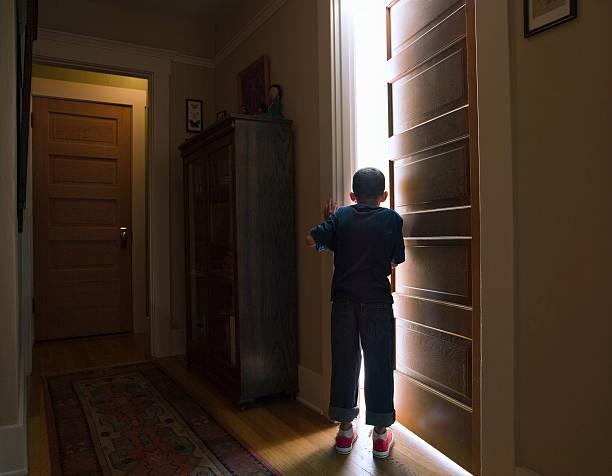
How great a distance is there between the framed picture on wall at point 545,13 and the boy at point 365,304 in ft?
2.69

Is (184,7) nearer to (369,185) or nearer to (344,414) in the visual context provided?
(369,185)

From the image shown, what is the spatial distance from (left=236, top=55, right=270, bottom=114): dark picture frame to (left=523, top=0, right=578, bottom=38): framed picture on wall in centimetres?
179

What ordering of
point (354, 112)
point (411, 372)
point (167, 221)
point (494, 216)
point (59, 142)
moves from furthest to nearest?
point (59, 142) → point (167, 221) → point (354, 112) → point (411, 372) → point (494, 216)

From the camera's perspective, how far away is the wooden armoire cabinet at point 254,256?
8.65 ft

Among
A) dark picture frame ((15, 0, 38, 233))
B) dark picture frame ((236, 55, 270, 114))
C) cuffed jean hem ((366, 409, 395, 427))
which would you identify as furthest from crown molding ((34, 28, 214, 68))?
cuffed jean hem ((366, 409, 395, 427))

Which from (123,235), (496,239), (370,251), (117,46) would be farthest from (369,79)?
(123,235)

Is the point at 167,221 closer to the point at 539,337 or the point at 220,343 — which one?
the point at 220,343

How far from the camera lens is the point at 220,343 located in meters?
2.95

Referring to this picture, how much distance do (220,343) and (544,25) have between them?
2.33m

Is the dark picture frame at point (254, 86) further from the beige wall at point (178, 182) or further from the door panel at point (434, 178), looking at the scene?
the door panel at point (434, 178)

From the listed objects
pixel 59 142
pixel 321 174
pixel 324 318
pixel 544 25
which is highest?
pixel 59 142

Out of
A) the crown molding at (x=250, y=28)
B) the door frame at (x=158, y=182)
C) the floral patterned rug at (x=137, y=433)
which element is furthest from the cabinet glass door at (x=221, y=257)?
the crown molding at (x=250, y=28)

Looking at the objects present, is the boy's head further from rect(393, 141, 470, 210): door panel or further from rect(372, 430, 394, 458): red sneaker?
rect(372, 430, 394, 458): red sneaker

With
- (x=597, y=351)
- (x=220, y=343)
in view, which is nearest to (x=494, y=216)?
(x=597, y=351)
